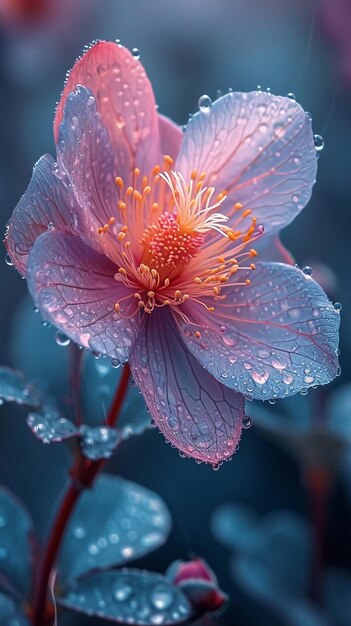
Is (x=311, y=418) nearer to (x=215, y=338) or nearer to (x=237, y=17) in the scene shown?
(x=215, y=338)

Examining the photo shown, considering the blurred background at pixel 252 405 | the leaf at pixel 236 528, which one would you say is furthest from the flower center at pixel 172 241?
the leaf at pixel 236 528

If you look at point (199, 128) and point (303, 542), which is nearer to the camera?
point (199, 128)

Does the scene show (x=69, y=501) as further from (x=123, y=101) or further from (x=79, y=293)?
(x=123, y=101)

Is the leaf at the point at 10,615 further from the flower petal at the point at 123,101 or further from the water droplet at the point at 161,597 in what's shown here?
the flower petal at the point at 123,101

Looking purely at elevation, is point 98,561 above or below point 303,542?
above

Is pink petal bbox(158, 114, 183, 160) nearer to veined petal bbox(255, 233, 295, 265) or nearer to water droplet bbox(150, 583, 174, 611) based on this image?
veined petal bbox(255, 233, 295, 265)

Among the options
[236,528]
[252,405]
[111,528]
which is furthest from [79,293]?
[236,528]

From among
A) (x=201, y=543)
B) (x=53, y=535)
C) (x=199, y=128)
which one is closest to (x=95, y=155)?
(x=199, y=128)
